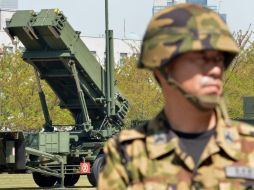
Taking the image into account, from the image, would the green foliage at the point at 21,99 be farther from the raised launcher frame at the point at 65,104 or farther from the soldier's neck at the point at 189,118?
the soldier's neck at the point at 189,118

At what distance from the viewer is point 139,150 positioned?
3121 mm

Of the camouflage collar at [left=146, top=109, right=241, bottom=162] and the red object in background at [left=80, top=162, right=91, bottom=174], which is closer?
the camouflage collar at [left=146, top=109, right=241, bottom=162]

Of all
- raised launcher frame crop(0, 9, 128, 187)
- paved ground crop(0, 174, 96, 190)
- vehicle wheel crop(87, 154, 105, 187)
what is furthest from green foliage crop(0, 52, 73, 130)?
vehicle wheel crop(87, 154, 105, 187)

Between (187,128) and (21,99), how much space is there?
4493 centimetres

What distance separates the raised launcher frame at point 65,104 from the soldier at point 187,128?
19813mm

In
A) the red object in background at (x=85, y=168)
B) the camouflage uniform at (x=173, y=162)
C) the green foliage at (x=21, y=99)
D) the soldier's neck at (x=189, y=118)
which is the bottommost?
the green foliage at (x=21, y=99)

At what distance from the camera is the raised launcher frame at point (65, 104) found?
24.1 metres

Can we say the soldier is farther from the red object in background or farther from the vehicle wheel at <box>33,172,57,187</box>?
the vehicle wheel at <box>33,172,57,187</box>

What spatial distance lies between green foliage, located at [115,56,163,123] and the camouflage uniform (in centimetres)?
4188

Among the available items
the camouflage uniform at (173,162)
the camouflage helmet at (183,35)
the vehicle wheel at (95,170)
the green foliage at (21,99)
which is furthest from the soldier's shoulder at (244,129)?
the green foliage at (21,99)

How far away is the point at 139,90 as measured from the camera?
50.5 m

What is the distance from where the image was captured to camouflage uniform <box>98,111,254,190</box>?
3.04 m

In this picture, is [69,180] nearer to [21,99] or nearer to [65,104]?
[65,104]

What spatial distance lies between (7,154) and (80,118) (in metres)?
4.10
